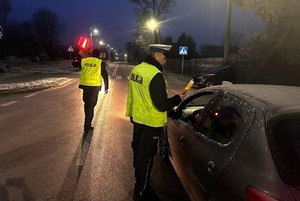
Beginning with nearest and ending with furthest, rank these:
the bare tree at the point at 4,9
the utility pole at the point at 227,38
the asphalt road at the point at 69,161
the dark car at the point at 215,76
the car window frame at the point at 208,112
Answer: the car window frame at the point at 208,112
the asphalt road at the point at 69,161
the dark car at the point at 215,76
the utility pole at the point at 227,38
the bare tree at the point at 4,9

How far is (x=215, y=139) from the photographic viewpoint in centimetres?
379

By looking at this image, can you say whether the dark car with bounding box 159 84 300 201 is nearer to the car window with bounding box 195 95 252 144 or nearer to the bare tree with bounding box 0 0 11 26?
the car window with bounding box 195 95 252 144

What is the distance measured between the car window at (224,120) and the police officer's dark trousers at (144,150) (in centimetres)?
53

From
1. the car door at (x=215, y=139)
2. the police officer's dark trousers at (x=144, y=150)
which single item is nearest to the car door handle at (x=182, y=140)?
the car door at (x=215, y=139)

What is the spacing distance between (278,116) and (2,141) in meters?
6.13

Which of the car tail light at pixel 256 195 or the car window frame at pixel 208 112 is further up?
the car window frame at pixel 208 112

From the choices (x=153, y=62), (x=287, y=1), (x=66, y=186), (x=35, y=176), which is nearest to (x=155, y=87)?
(x=153, y=62)

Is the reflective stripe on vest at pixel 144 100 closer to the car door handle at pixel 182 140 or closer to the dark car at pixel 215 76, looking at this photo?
the car door handle at pixel 182 140

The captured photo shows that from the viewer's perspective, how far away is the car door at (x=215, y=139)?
3.29 meters

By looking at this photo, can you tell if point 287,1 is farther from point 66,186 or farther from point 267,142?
point 267,142

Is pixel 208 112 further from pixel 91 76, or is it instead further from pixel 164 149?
pixel 91 76

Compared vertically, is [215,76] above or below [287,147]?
below

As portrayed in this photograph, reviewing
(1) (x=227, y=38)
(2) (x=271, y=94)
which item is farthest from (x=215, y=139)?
(1) (x=227, y=38)

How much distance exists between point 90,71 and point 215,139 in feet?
17.3
